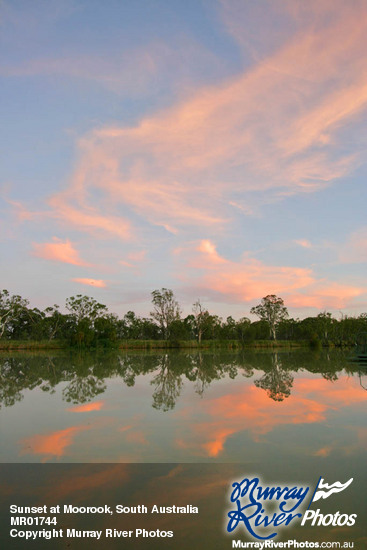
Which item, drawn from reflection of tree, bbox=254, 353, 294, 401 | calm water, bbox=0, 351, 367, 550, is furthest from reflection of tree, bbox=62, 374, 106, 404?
reflection of tree, bbox=254, 353, 294, 401

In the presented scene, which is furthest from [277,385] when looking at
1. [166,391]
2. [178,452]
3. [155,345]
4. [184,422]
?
[155,345]

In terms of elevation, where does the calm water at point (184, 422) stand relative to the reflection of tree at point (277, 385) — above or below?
above

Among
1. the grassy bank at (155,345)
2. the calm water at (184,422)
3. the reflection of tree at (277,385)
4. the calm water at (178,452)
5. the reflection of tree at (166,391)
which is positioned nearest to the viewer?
the calm water at (178,452)

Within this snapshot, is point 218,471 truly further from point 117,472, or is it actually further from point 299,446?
point 299,446

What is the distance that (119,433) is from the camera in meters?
5.96

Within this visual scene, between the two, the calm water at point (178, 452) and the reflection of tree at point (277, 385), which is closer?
the calm water at point (178, 452)

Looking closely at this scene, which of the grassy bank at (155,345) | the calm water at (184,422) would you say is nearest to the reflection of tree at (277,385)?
the calm water at (184,422)

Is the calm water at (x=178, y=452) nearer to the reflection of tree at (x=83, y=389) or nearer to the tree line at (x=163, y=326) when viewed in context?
the reflection of tree at (x=83, y=389)

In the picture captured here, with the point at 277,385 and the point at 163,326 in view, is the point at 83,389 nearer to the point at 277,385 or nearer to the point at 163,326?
the point at 277,385

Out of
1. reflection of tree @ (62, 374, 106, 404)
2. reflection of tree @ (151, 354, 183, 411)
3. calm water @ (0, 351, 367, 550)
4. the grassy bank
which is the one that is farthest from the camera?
the grassy bank

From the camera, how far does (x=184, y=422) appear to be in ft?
21.8

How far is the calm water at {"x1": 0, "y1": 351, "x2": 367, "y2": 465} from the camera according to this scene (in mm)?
4871

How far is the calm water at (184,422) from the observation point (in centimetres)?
487

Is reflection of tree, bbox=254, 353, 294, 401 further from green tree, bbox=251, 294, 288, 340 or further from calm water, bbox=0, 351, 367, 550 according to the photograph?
green tree, bbox=251, 294, 288, 340
